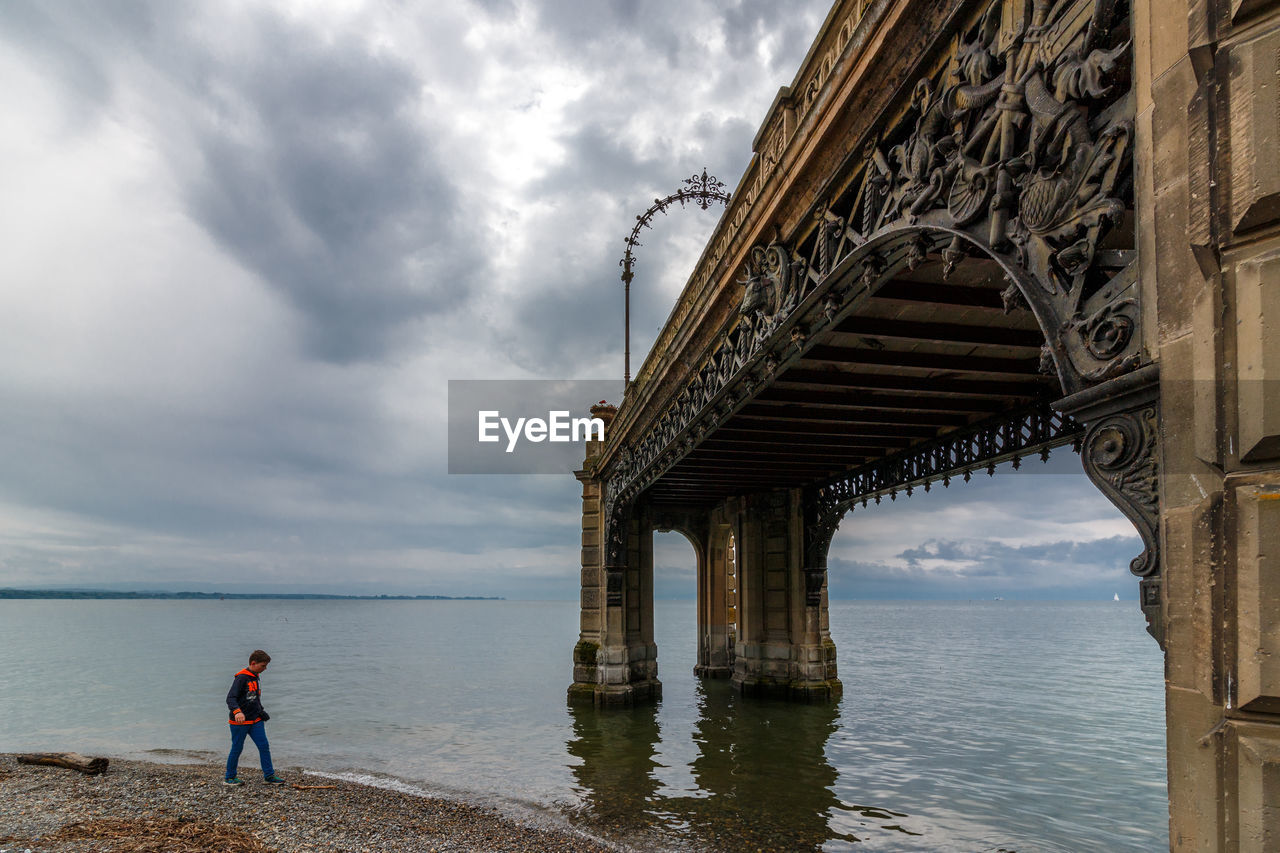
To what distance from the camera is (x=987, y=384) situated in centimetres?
1234

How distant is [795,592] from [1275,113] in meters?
22.3

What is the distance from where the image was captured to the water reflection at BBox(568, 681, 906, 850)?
12125 millimetres

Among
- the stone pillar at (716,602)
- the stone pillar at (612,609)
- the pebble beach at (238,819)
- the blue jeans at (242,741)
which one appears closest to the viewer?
the pebble beach at (238,819)

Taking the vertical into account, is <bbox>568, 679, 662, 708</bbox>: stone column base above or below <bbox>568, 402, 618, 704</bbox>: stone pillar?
below

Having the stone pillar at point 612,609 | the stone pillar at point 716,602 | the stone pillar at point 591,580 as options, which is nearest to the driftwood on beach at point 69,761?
the stone pillar at point 612,609

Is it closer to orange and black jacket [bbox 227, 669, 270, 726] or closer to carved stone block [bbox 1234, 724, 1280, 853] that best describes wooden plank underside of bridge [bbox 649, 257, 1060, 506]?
carved stone block [bbox 1234, 724, 1280, 853]

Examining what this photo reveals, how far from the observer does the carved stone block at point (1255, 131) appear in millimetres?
2436

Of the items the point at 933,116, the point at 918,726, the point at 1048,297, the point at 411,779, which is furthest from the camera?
the point at 918,726

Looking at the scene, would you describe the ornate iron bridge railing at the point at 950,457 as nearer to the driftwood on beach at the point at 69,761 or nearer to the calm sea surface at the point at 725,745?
the calm sea surface at the point at 725,745

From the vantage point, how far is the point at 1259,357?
2.45 metres

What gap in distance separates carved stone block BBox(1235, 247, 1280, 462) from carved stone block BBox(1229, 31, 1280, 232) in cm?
7

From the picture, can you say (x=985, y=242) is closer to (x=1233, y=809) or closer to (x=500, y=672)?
(x=1233, y=809)

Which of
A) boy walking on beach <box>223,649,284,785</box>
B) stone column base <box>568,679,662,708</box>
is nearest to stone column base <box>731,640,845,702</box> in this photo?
stone column base <box>568,679,662,708</box>

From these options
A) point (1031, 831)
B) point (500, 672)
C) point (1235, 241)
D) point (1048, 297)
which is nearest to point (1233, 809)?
point (1235, 241)
